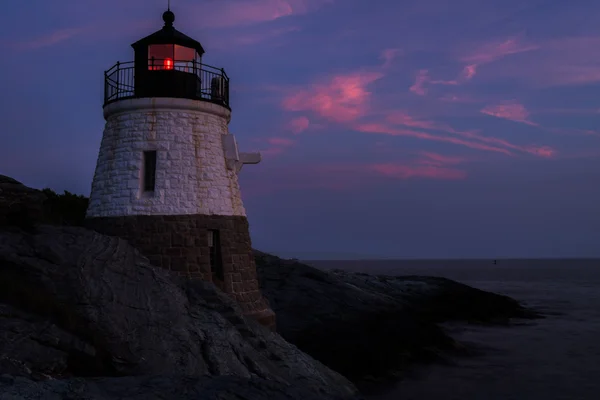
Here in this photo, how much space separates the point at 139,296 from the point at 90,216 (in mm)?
4709

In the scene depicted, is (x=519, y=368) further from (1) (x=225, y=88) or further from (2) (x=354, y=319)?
(1) (x=225, y=88)

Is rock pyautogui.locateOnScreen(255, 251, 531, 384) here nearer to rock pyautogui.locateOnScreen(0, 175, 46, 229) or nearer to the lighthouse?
the lighthouse

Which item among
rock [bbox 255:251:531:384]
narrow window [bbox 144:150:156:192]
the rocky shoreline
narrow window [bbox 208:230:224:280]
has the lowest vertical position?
rock [bbox 255:251:531:384]

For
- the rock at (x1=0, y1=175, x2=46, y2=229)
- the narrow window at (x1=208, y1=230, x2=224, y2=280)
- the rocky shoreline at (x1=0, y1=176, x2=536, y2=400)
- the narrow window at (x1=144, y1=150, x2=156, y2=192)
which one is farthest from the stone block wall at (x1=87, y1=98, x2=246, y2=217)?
the rock at (x1=0, y1=175, x2=46, y2=229)

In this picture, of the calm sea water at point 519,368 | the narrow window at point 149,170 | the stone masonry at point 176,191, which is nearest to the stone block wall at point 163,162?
the stone masonry at point 176,191

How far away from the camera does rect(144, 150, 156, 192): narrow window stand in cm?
1524

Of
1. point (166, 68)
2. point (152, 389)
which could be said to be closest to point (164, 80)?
point (166, 68)

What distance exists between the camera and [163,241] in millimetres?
14609

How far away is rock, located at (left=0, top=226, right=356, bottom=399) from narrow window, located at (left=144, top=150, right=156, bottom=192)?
2299 millimetres

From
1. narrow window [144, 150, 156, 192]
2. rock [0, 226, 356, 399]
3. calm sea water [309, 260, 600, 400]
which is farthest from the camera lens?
calm sea water [309, 260, 600, 400]

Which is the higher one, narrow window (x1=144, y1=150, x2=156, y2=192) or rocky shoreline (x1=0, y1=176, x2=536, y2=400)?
narrow window (x1=144, y1=150, x2=156, y2=192)

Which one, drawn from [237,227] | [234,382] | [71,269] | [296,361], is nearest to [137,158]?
[237,227]

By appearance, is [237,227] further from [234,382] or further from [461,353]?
[461,353]

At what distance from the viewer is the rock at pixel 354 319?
21.2 m
